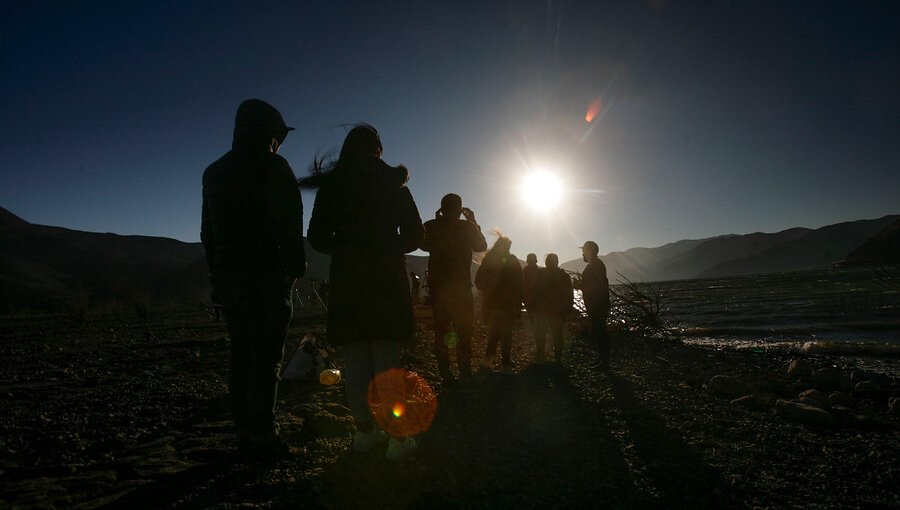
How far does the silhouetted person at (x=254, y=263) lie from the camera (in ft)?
8.45

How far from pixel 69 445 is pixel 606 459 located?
375 cm

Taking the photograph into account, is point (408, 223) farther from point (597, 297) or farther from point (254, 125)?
point (597, 297)

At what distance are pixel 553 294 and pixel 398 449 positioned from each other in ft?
17.6

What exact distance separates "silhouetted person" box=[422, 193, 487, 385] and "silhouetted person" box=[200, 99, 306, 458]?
207 cm

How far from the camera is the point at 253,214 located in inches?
104

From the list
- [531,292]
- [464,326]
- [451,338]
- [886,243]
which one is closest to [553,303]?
[531,292]

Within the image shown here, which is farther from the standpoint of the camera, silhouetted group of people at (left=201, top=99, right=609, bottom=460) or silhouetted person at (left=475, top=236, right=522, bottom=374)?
silhouetted person at (left=475, top=236, right=522, bottom=374)

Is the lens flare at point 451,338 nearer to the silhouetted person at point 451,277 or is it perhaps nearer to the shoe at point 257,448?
the silhouetted person at point 451,277

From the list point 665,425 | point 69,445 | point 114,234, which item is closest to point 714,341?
point 665,425

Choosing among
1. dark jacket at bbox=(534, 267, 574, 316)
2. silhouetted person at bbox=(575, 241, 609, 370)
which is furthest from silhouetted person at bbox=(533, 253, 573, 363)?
silhouetted person at bbox=(575, 241, 609, 370)

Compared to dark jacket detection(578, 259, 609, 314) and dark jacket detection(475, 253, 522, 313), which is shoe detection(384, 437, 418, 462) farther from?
dark jacket detection(578, 259, 609, 314)

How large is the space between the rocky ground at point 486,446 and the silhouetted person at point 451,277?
0.55 metres

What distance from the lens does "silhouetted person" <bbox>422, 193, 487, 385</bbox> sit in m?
4.63

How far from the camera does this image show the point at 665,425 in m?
3.77
